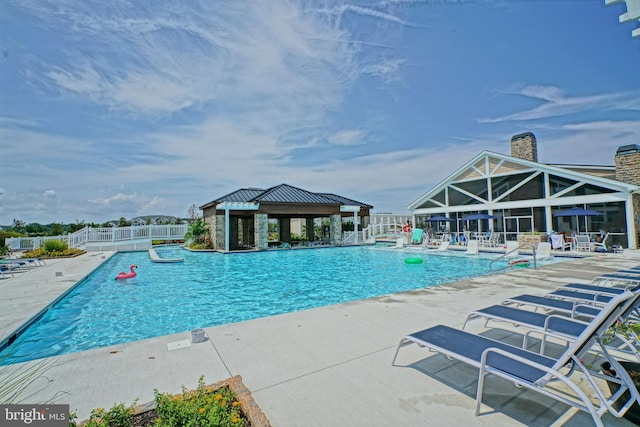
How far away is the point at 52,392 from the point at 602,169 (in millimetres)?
24630

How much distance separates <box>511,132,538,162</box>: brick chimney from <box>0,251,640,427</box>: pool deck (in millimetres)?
20211

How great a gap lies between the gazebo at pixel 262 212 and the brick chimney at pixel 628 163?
15856 millimetres

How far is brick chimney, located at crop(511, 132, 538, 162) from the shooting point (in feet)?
67.6

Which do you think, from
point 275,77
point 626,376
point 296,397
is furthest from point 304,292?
point 275,77

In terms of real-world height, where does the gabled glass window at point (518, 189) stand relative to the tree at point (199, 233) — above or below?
above

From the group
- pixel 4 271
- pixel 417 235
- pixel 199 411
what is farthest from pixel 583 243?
pixel 4 271

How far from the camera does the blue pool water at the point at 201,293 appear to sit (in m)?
5.93

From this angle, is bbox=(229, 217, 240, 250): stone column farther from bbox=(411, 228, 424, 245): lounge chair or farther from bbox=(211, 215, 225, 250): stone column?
bbox=(411, 228, 424, 245): lounge chair

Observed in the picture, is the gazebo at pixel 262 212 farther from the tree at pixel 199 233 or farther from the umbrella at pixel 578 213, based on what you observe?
the umbrella at pixel 578 213

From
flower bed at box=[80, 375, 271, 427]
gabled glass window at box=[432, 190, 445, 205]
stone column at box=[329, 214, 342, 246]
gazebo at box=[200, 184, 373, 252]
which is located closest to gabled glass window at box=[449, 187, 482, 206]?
gabled glass window at box=[432, 190, 445, 205]

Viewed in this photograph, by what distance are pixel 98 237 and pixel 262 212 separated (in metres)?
12.9

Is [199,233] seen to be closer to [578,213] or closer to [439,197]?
[439,197]

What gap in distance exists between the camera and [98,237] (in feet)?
74.0

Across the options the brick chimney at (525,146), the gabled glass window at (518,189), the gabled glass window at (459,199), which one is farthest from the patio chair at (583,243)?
the gabled glass window at (459,199)
